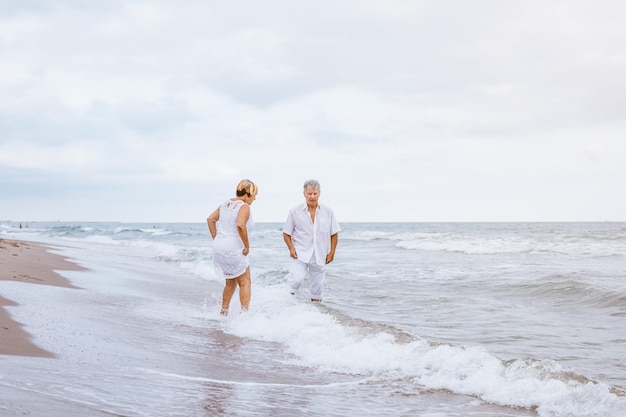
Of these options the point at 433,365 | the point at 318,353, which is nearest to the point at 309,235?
the point at 318,353

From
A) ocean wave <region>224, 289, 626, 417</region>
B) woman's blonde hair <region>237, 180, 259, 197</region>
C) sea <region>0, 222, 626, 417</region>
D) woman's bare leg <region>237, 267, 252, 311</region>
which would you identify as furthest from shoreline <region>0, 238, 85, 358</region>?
woman's blonde hair <region>237, 180, 259, 197</region>

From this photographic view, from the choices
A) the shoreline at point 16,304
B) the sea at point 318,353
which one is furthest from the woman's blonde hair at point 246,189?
the shoreline at point 16,304

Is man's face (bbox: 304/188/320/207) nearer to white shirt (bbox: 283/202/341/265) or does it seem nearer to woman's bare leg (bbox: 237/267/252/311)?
white shirt (bbox: 283/202/341/265)

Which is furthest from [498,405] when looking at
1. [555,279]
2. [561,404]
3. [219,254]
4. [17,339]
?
[555,279]

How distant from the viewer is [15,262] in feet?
39.6

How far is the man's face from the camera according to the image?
7.54 meters

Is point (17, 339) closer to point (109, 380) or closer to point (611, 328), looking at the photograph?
point (109, 380)

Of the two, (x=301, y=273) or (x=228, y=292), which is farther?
(x=301, y=273)

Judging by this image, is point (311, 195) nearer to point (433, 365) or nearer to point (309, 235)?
point (309, 235)

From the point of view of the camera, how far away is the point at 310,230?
7719 millimetres

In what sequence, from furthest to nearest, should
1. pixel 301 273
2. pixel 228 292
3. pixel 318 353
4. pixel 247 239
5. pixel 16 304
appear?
pixel 301 273
pixel 228 292
pixel 247 239
pixel 16 304
pixel 318 353

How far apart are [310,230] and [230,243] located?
110 cm

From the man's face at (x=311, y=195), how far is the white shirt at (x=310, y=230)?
15cm

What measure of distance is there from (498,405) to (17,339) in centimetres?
359
